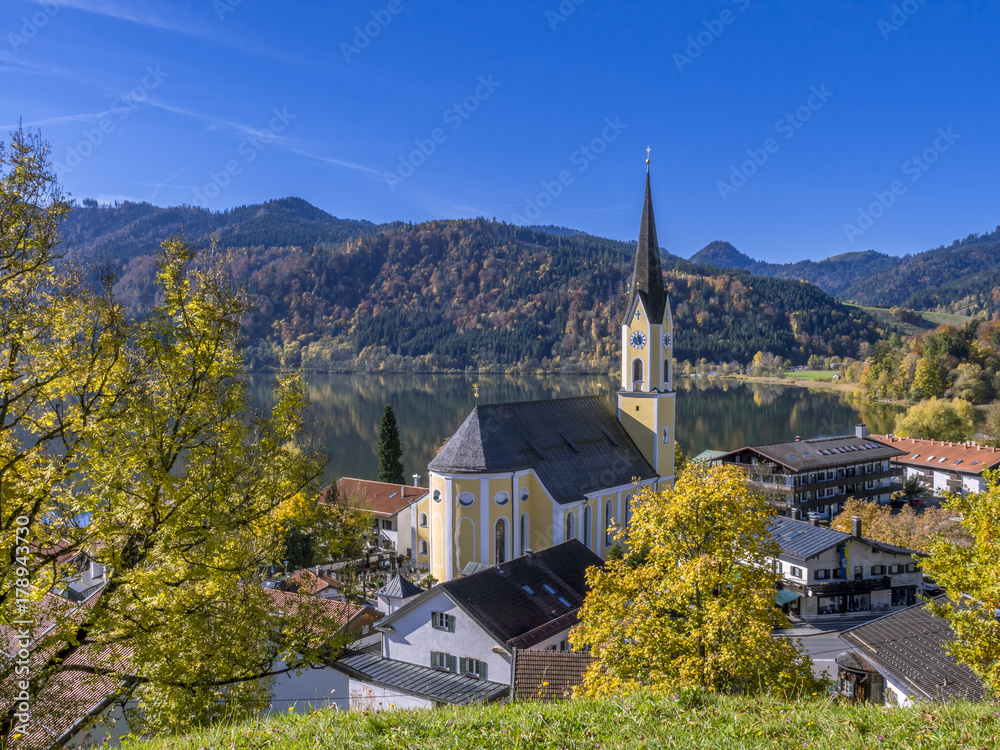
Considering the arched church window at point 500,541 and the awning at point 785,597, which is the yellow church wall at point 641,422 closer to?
the awning at point 785,597

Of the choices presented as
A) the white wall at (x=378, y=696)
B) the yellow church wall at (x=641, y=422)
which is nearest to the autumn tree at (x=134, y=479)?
the white wall at (x=378, y=696)

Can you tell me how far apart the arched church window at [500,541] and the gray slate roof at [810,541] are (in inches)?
422

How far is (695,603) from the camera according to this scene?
12250mm

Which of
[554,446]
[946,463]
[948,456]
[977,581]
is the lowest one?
[946,463]

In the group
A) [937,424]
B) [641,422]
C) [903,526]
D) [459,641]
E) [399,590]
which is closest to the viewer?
[459,641]

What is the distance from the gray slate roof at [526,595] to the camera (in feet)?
63.8

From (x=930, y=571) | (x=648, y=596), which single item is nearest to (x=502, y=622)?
(x=648, y=596)

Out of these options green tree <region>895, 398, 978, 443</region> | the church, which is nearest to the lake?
green tree <region>895, 398, 978, 443</region>

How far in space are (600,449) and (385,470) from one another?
19.9m

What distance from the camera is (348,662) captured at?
19.6 metres

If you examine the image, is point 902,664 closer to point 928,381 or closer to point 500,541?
point 500,541

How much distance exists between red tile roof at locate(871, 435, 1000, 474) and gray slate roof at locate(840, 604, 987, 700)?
Result: 1670 inches

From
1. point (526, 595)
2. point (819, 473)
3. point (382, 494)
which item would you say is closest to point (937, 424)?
point (819, 473)

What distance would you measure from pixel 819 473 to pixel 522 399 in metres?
82.7
